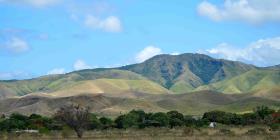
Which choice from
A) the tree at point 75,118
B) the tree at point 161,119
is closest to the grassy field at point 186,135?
the tree at point 75,118

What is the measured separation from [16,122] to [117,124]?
18.0 metres

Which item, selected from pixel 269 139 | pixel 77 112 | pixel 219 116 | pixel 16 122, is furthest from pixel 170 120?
pixel 269 139

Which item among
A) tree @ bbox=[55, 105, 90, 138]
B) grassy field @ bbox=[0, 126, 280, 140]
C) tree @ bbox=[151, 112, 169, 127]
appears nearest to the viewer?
grassy field @ bbox=[0, 126, 280, 140]

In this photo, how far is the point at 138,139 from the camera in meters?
50.5

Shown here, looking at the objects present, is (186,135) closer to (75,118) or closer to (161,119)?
(75,118)

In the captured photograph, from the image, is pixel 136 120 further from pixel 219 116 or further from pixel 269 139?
pixel 269 139

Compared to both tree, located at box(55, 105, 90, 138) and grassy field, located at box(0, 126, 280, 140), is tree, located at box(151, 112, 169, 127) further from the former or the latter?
tree, located at box(55, 105, 90, 138)

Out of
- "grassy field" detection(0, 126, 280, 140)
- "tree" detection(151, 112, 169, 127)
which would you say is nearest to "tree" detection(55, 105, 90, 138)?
"grassy field" detection(0, 126, 280, 140)

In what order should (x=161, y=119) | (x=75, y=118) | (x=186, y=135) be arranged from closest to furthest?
(x=186, y=135) < (x=75, y=118) < (x=161, y=119)

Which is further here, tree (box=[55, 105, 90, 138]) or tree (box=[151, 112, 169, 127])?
tree (box=[151, 112, 169, 127])

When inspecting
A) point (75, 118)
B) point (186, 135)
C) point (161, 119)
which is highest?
point (161, 119)

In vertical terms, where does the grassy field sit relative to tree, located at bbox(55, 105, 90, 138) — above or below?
below

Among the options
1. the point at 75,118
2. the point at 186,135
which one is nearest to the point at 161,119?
the point at 75,118

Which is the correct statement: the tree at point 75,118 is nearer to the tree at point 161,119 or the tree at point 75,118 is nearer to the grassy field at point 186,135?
the grassy field at point 186,135
